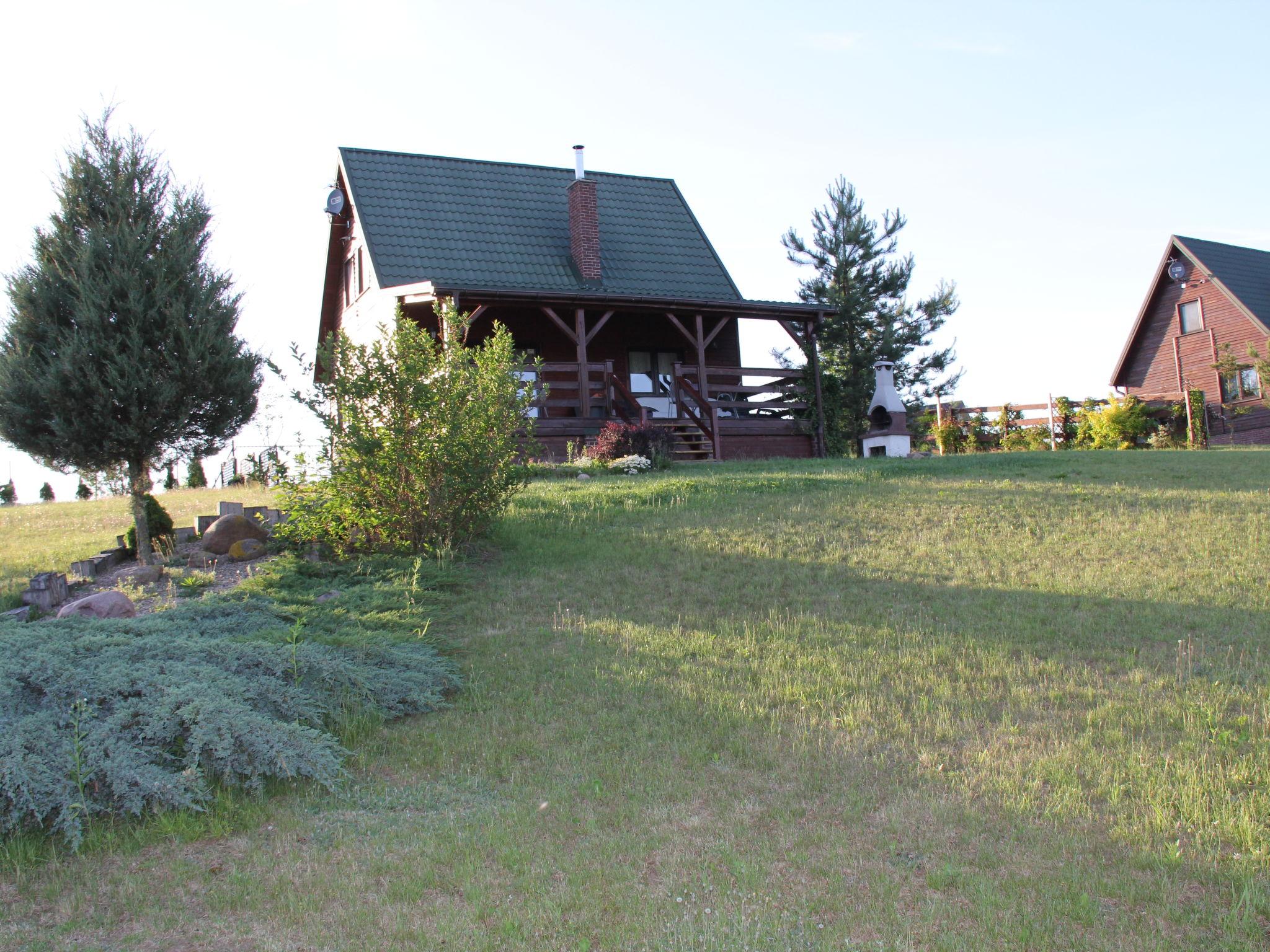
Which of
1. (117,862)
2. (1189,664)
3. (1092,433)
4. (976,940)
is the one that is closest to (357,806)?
(117,862)

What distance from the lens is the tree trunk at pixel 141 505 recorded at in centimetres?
1164

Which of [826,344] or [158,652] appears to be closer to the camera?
[158,652]

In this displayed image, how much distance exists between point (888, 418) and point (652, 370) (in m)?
5.33

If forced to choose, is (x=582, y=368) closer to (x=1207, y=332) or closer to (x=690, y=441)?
(x=690, y=441)

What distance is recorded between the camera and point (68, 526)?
1611 cm

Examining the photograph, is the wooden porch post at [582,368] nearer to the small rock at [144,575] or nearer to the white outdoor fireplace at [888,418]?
the white outdoor fireplace at [888,418]

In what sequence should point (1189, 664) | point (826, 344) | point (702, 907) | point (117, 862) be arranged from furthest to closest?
point (826, 344)
point (1189, 664)
point (117, 862)
point (702, 907)

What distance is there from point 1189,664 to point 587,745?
4253mm

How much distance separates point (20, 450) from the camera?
1166 centimetres

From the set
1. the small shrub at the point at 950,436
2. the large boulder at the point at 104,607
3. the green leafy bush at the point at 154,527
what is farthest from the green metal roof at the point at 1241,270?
the large boulder at the point at 104,607

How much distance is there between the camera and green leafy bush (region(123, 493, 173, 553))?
1210 centimetres

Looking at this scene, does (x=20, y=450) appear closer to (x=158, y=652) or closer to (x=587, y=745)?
(x=158, y=652)

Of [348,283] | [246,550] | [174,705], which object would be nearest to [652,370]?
[348,283]

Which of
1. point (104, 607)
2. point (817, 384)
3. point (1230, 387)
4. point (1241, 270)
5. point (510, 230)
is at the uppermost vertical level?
point (510, 230)
